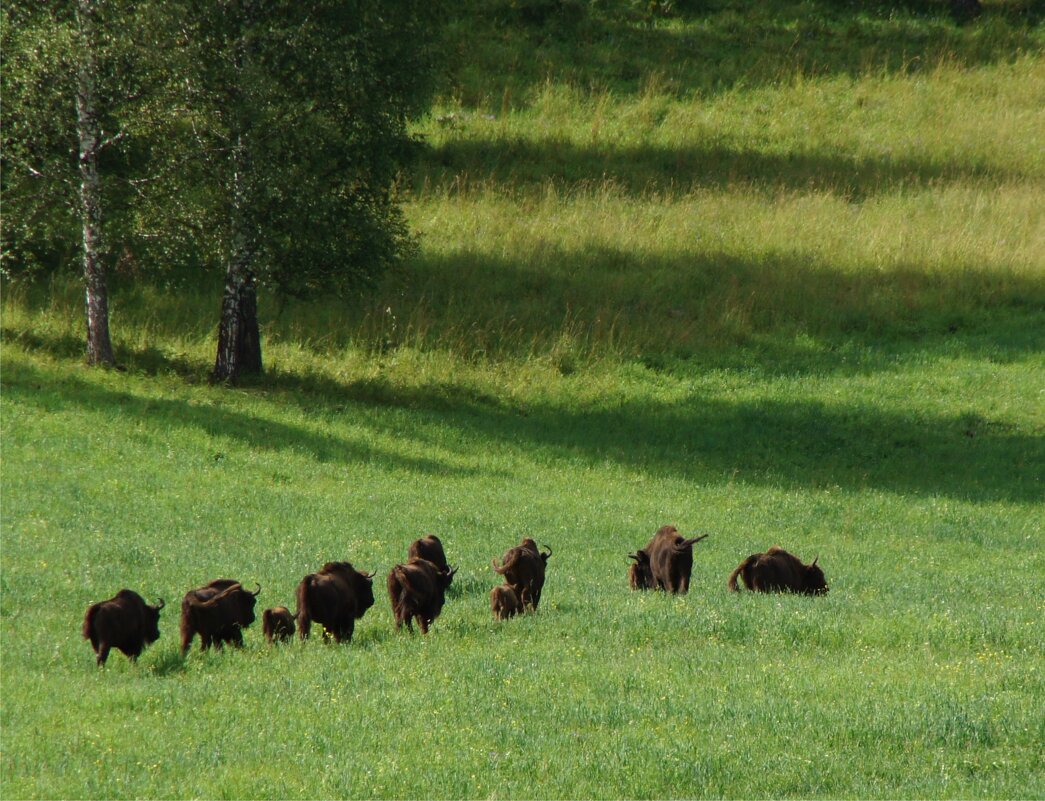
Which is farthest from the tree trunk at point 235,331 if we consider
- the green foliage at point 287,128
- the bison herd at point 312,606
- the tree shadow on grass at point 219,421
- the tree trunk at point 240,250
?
the bison herd at point 312,606

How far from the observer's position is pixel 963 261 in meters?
33.8

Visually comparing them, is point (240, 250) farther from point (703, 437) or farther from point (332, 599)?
point (332, 599)

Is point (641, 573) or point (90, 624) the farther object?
point (641, 573)

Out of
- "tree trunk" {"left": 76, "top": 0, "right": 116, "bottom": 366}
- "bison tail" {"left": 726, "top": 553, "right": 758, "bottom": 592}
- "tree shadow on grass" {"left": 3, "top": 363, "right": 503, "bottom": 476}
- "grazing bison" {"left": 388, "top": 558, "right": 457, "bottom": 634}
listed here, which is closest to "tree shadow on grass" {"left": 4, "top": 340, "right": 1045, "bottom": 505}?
"tree shadow on grass" {"left": 3, "top": 363, "right": 503, "bottom": 476}

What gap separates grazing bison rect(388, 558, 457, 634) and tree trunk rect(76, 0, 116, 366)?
53.4ft

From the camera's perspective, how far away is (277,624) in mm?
11188

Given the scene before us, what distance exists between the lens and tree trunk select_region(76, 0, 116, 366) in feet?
79.7

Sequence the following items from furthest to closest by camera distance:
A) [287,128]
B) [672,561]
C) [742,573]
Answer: [287,128]
[742,573]
[672,561]

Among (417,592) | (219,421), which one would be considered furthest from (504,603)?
(219,421)

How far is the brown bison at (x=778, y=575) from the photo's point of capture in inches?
531

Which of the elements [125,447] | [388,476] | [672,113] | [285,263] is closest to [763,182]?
[672,113]

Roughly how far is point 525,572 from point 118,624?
3.90 m

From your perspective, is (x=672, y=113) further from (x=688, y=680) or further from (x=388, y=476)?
(x=688, y=680)

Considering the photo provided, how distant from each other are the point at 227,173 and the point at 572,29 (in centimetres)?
3034
